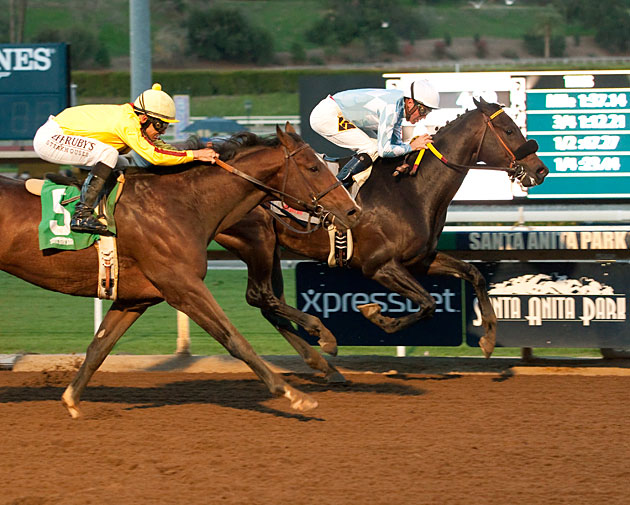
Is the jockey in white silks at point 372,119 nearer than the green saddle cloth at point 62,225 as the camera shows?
No

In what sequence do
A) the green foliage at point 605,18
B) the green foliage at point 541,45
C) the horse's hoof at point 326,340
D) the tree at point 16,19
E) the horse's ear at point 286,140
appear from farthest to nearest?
the green foliage at point 605,18
the green foliage at point 541,45
the tree at point 16,19
the horse's hoof at point 326,340
the horse's ear at point 286,140

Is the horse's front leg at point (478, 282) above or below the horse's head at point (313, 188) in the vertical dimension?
below

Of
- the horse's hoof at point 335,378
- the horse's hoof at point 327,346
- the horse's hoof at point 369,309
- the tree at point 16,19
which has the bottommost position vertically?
the horse's hoof at point 335,378

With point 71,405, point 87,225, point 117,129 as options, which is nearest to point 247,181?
point 117,129

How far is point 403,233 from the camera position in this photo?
6.61 metres

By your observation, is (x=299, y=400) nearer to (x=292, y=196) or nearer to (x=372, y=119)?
(x=292, y=196)

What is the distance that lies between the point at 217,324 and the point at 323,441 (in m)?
0.83

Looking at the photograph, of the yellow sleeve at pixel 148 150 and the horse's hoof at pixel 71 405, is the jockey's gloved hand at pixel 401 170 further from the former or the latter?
the horse's hoof at pixel 71 405

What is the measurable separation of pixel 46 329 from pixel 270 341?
6.75 feet

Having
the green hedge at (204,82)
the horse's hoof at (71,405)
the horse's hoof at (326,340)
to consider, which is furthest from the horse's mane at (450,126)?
the green hedge at (204,82)

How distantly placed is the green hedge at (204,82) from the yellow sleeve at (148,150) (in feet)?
101

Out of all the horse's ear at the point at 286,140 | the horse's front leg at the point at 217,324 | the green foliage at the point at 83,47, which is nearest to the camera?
the horse's front leg at the point at 217,324

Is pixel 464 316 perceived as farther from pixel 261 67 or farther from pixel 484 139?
pixel 261 67

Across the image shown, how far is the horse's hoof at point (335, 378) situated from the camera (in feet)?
22.0
